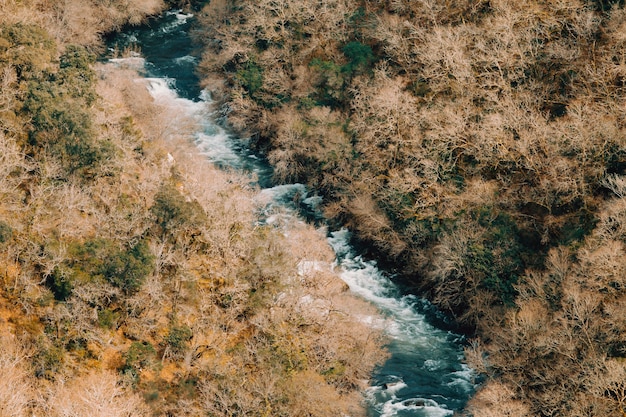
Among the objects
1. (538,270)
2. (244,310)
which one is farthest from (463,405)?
(244,310)

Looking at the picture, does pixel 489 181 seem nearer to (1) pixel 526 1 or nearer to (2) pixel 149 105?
(1) pixel 526 1

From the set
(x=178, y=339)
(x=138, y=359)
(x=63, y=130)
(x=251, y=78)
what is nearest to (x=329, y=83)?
(x=251, y=78)

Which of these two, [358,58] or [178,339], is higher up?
[358,58]

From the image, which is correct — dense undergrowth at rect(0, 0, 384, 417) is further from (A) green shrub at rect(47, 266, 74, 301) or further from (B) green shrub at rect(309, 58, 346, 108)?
(B) green shrub at rect(309, 58, 346, 108)

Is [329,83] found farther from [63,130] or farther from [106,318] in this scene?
[106,318]

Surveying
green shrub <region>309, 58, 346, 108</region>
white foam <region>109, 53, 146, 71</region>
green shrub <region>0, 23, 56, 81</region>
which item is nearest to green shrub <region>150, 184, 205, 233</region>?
green shrub <region>0, 23, 56, 81</region>
